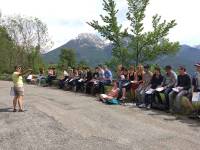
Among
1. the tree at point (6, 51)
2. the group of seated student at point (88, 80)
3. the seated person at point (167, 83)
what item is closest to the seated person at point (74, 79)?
the group of seated student at point (88, 80)

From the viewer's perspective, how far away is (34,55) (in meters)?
54.6

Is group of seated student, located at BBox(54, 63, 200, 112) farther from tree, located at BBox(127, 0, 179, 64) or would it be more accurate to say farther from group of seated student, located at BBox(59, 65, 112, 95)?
tree, located at BBox(127, 0, 179, 64)

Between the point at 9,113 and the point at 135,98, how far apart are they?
5380mm

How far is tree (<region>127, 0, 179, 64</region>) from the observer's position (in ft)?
109

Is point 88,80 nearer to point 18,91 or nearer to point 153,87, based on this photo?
point 153,87

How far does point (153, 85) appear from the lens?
1730 centimetres

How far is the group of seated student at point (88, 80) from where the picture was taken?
2200cm

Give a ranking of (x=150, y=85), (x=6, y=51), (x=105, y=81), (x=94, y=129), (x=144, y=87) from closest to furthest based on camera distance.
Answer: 1. (x=94, y=129)
2. (x=150, y=85)
3. (x=144, y=87)
4. (x=105, y=81)
5. (x=6, y=51)

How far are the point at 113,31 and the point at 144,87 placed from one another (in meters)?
16.3

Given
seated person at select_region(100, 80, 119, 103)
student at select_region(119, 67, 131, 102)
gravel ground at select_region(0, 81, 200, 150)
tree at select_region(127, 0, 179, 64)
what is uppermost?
tree at select_region(127, 0, 179, 64)

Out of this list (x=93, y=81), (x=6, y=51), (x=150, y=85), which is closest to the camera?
(x=150, y=85)

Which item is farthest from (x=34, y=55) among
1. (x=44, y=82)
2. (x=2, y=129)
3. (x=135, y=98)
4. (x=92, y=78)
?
(x=2, y=129)

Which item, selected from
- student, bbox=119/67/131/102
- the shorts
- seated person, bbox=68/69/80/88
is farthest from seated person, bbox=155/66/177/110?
seated person, bbox=68/69/80/88

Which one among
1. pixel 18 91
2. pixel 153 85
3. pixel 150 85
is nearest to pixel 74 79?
pixel 150 85
